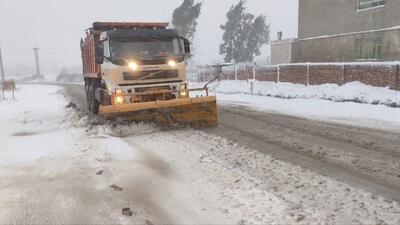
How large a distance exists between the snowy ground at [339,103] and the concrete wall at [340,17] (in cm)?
585

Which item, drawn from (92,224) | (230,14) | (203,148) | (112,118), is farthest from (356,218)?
(230,14)

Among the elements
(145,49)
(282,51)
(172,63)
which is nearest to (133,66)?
(145,49)

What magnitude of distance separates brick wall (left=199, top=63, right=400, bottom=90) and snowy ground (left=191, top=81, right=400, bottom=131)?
394 mm

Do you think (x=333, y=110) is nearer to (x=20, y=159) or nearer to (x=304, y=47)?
(x=20, y=159)

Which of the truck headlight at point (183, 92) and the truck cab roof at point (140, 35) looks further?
the truck headlight at point (183, 92)

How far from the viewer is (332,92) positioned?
→ 59.1ft

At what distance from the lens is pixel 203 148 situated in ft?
27.2

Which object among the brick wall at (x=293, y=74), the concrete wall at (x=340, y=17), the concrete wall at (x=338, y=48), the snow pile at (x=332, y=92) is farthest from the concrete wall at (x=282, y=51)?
the brick wall at (x=293, y=74)

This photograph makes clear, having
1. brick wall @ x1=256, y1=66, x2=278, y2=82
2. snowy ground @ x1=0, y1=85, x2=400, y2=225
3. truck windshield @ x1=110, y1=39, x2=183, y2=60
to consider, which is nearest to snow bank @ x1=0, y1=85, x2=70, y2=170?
snowy ground @ x1=0, y1=85, x2=400, y2=225

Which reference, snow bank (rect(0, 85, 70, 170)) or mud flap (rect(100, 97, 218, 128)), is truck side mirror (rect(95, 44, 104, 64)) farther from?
snow bank (rect(0, 85, 70, 170))

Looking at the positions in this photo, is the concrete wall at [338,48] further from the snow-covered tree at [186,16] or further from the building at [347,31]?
the snow-covered tree at [186,16]

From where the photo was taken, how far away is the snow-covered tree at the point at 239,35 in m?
49.5

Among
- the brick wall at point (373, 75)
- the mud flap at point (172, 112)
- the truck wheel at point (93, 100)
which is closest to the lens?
the mud flap at point (172, 112)

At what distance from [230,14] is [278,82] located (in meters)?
28.2
